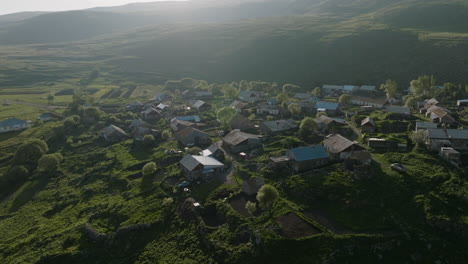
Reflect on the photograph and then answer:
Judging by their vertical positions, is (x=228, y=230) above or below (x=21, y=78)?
below

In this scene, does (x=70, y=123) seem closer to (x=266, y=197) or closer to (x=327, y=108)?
(x=266, y=197)

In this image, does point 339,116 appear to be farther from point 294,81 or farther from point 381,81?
point 294,81

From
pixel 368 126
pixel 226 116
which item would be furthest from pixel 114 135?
pixel 368 126

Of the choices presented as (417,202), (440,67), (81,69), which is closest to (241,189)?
(417,202)

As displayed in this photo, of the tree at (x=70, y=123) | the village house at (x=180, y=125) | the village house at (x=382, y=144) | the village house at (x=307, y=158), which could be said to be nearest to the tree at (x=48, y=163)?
the tree at (x=70, y=123)

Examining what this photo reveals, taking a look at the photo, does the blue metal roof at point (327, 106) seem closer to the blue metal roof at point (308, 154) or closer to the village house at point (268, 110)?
the village house at point (268, 110)
